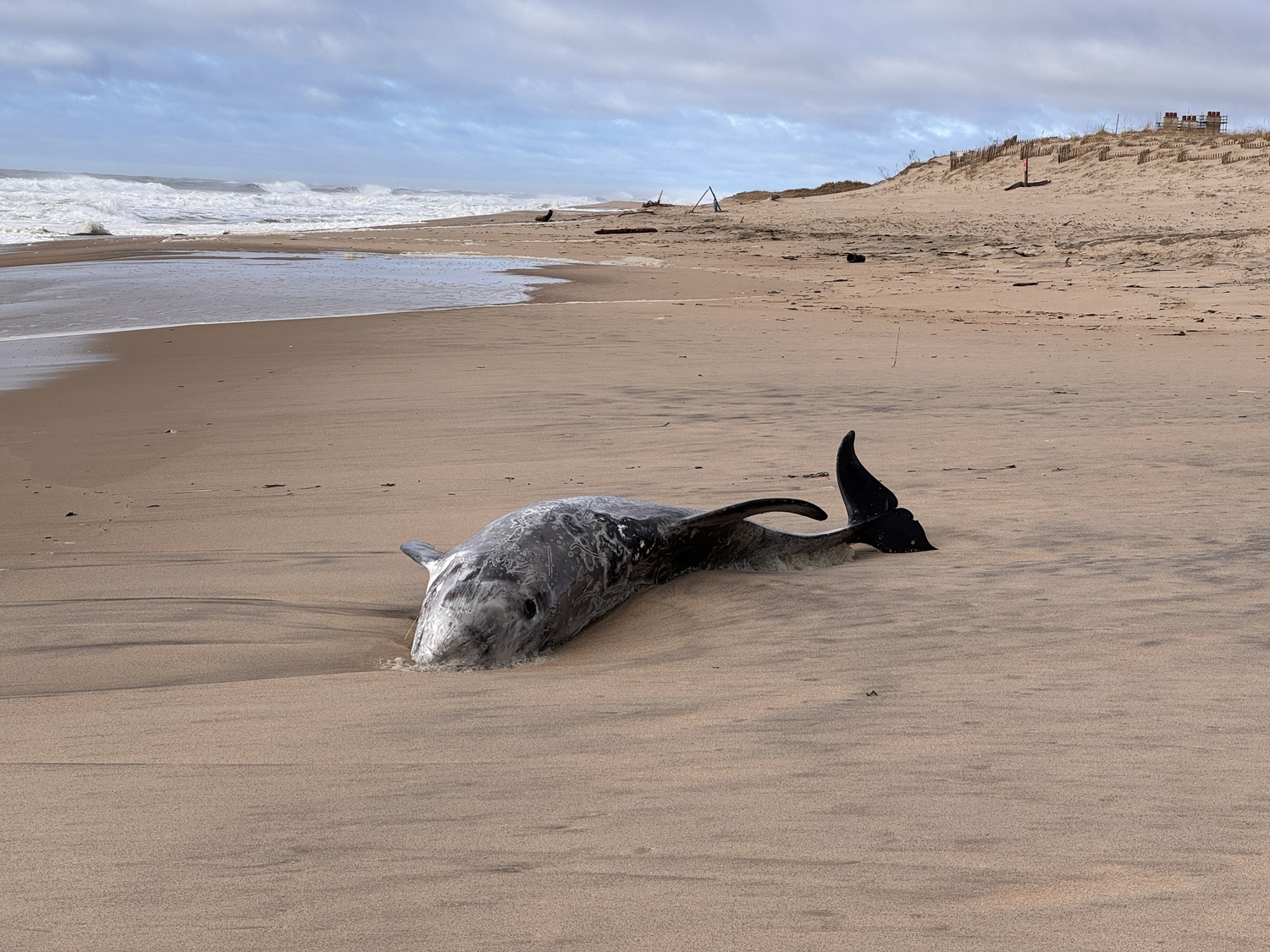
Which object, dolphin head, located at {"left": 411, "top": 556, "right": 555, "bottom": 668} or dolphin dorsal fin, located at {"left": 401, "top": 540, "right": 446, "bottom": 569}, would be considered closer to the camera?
dolphin head, located at {"left": 411, "top": 556, "right": 555, "bottom": 668}

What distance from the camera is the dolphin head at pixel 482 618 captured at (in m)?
3.76

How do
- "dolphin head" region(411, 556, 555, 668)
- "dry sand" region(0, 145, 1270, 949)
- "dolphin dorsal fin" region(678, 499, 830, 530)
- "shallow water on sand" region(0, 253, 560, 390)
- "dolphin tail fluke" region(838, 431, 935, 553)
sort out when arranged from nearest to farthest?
"dry sand" region(0, 145, 1270, 949) < "dolphin head" region(411, 556, 555, 668) < "dolphin dorsal fin" region(678, 499, 830, 530) < "dolphin tail fluke" region(838, 431, 935, 553) < "shallow water on sand" region(0, 253, 560, 390)

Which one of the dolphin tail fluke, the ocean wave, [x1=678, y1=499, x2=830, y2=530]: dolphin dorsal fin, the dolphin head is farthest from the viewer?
the ocean wave

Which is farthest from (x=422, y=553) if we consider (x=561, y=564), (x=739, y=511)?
(x=739, y=511)

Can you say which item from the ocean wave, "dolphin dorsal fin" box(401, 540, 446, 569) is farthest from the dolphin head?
the ocean wave

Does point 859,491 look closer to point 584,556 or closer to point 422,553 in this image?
point 584,556

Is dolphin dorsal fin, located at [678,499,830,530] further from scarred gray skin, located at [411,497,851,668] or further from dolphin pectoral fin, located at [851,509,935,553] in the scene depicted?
dolphin pectoral fin, located at [851,509,935,553]

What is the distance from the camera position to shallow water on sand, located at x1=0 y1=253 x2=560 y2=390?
12.6 m

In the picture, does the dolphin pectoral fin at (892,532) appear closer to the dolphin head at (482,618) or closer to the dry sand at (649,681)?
the dry sand at (649,681)

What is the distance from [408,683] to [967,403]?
6.05 metres

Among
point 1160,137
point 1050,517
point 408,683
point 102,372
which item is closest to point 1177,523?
point 1050,517

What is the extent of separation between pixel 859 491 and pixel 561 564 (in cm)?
156

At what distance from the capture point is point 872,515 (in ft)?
16.5

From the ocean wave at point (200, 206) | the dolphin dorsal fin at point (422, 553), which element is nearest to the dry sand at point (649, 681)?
the dolphin dorsal fin at point (422, 553)
